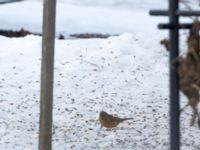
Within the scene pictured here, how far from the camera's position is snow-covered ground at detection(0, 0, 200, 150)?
228 inches

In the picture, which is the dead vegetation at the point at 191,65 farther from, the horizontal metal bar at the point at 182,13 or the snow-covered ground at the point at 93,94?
the snow-covered ground at the point at 93,94

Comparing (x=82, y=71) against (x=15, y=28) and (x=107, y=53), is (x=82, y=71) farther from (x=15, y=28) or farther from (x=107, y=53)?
(x=15, y=28)

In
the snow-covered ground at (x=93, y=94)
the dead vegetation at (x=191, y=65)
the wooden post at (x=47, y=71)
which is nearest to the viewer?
the dead vegetation at (x=191, y=65)

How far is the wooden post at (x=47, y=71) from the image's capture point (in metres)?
4.67

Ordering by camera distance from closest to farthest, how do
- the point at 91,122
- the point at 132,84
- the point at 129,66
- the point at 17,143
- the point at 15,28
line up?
the point at 17,143, the point at 91,122, the point at 132,84, the point at 129,66, the point at 15,28

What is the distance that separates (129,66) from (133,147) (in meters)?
2.38

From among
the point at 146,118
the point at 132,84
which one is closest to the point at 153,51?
the point at 132,84

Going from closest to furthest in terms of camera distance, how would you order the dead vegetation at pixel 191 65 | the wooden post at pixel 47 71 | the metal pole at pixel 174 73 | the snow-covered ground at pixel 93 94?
the dead vegetation at pixel 191 65
the metal pole at pixel 174 73
the wooden post at pixel 47 71
the snow-covered ground at pixel 93 94

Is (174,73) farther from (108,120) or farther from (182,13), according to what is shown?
(108,120)

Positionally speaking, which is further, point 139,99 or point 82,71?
point 82,71

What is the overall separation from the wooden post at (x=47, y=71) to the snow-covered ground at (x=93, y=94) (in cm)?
66

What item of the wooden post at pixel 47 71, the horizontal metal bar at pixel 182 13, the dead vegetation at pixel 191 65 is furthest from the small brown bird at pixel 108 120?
the dead vegetation at pixel 191 65

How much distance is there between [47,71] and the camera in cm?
474

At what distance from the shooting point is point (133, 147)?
5.64m
